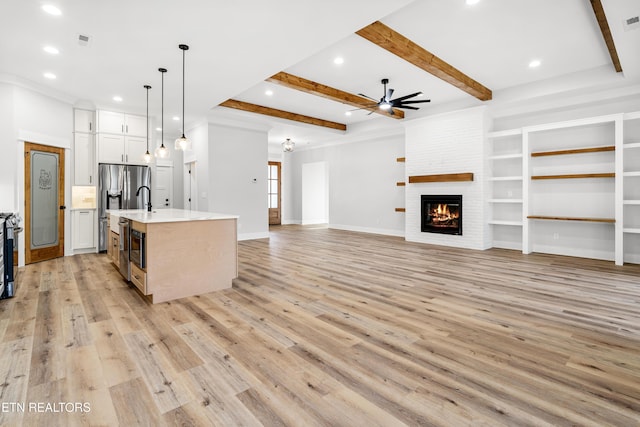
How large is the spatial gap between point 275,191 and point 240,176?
176 inches

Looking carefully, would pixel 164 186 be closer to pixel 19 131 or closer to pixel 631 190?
pixel 19 131

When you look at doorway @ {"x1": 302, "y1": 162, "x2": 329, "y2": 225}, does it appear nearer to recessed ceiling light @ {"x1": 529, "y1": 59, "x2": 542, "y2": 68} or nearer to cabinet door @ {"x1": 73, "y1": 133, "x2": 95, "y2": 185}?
cabinet door @ {"x1": 73, "y1": 133, "x2": 95, "y2": 185}

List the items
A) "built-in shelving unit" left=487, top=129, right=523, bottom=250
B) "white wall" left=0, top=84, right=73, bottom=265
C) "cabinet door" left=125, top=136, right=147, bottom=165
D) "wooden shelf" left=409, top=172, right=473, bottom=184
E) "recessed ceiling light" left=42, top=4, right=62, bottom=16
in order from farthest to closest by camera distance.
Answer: "cabinet door" left=125, top=136, right=147, bottom=165 < "wooden shelf" left=409, top=172, right=473, bottom=184 < "built-in shelving unit" left=487, top=129, right=523, bottom=250 < "white wall" left=0, top=84, right=73, bottom=265 < "recessed ceiling light" left=42, top=4, right=62, bottom=16

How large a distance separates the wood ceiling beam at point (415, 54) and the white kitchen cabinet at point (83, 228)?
6025 millimetres

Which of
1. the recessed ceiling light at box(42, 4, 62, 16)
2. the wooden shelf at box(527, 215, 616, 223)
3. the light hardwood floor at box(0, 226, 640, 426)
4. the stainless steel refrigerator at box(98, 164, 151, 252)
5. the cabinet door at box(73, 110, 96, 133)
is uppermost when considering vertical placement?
the recessed ceiling light at box(42, 4, 62, 16)

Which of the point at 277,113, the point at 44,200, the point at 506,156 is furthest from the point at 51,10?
the point at 506,156

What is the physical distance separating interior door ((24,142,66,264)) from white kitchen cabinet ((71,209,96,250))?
0.76ft

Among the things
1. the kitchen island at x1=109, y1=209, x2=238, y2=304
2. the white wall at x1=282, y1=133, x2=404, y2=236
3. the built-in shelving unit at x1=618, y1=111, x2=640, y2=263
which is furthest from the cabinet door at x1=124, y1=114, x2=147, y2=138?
the built-in shelving unit at x1=618, y1=111, x2=640, y2=263

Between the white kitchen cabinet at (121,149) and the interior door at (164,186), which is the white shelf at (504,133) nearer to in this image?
the white kitchen cabinet at (121,149)

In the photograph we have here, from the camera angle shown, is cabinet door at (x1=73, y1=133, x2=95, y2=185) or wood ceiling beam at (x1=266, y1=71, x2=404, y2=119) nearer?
wood ceiling beam at (x1=266, y1=71, x2=404, y2=119)

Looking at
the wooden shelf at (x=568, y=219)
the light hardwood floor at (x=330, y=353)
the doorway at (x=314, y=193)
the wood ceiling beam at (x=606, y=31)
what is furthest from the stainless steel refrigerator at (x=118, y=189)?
the wooden shelf at (x=568, y=219)

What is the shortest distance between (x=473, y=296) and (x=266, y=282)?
2.45 metres

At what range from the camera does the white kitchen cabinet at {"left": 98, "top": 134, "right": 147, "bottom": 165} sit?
20.7 feet

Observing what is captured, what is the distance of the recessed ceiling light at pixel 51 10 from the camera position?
121 inches
